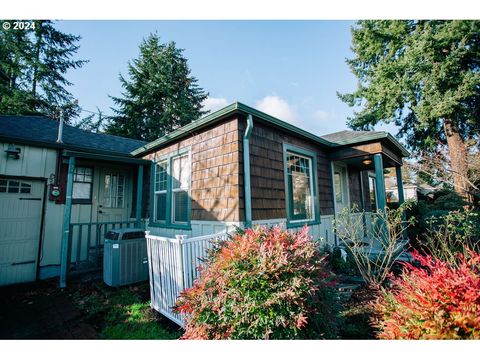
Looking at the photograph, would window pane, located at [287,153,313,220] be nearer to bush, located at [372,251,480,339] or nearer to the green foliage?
bush, located at [372,251,480,339]

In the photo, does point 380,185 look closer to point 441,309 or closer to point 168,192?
point 441,309

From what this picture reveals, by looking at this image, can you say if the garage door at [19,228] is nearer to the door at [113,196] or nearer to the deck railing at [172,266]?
the door at [113,196]

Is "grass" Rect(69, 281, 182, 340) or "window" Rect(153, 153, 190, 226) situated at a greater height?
"window" Rect(153, 153, 190, 226)

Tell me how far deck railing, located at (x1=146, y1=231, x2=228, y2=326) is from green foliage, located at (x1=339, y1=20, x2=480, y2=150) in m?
12.1

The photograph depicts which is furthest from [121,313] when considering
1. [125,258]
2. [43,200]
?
[43,200]

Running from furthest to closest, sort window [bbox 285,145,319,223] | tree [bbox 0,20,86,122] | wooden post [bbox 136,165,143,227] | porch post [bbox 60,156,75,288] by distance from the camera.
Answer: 1. tree [bbox 0,20,86,122]
2. wooden post [bbox 136,165,143,227]
3. window [bbox 285,145,319,223]
4. porch post [bbox 60,156,75,288]

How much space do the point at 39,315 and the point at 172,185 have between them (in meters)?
3.24

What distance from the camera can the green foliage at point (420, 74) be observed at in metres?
9.51

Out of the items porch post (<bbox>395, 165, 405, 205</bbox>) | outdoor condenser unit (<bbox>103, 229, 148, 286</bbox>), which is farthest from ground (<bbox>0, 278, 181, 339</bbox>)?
porch post (<bbox>395, 165, 405, 205</bbox>)

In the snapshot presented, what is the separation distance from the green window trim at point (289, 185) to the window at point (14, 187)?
6024 millimetres

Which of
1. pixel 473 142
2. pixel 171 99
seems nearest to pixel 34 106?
pixel 171 99

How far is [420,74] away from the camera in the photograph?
1009 centimetres

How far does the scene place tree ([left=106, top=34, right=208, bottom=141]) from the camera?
18422 millimetres

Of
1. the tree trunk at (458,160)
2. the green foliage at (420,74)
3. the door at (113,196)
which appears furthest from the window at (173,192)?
the tree trunk at (458,160)
